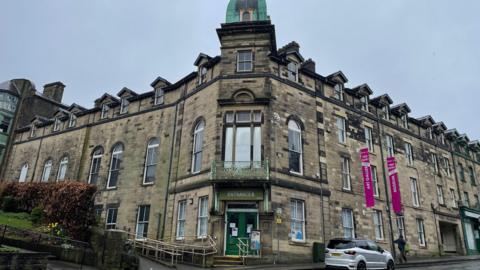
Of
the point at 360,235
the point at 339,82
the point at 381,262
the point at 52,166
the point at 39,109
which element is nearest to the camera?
the point at 381,262

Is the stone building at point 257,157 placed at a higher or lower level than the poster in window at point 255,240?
higher

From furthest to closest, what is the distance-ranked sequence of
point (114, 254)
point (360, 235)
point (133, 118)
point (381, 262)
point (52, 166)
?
point (52, 166), point (133, 118), point (360, 235), point (381, 262), point (114, 254)

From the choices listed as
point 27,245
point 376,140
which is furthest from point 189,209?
point 376,140

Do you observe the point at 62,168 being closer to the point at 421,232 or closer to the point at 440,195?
the point at 421,232

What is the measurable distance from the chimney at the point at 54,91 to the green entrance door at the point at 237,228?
31.1 m

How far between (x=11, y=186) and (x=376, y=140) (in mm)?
25684

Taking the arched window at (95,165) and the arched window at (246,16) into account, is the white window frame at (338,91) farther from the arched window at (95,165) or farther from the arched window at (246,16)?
the arched window at (95,165)

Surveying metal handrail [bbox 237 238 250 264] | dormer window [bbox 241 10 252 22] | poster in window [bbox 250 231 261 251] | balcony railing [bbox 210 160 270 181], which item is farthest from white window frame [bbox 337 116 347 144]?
metal handrail [bbox 237 238 250 264]

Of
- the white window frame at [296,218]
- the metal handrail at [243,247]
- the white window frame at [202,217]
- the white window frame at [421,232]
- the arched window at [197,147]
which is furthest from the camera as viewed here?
the white window frame at [421,232]

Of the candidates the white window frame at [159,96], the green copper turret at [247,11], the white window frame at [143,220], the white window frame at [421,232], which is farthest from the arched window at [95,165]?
the white window frame at [421,232]

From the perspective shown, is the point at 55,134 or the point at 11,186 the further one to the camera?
the point at 55,134

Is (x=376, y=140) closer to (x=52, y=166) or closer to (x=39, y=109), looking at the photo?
(x=52, y=166)

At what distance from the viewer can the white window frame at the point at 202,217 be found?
18.1m

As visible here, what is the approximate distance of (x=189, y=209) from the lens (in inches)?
763
